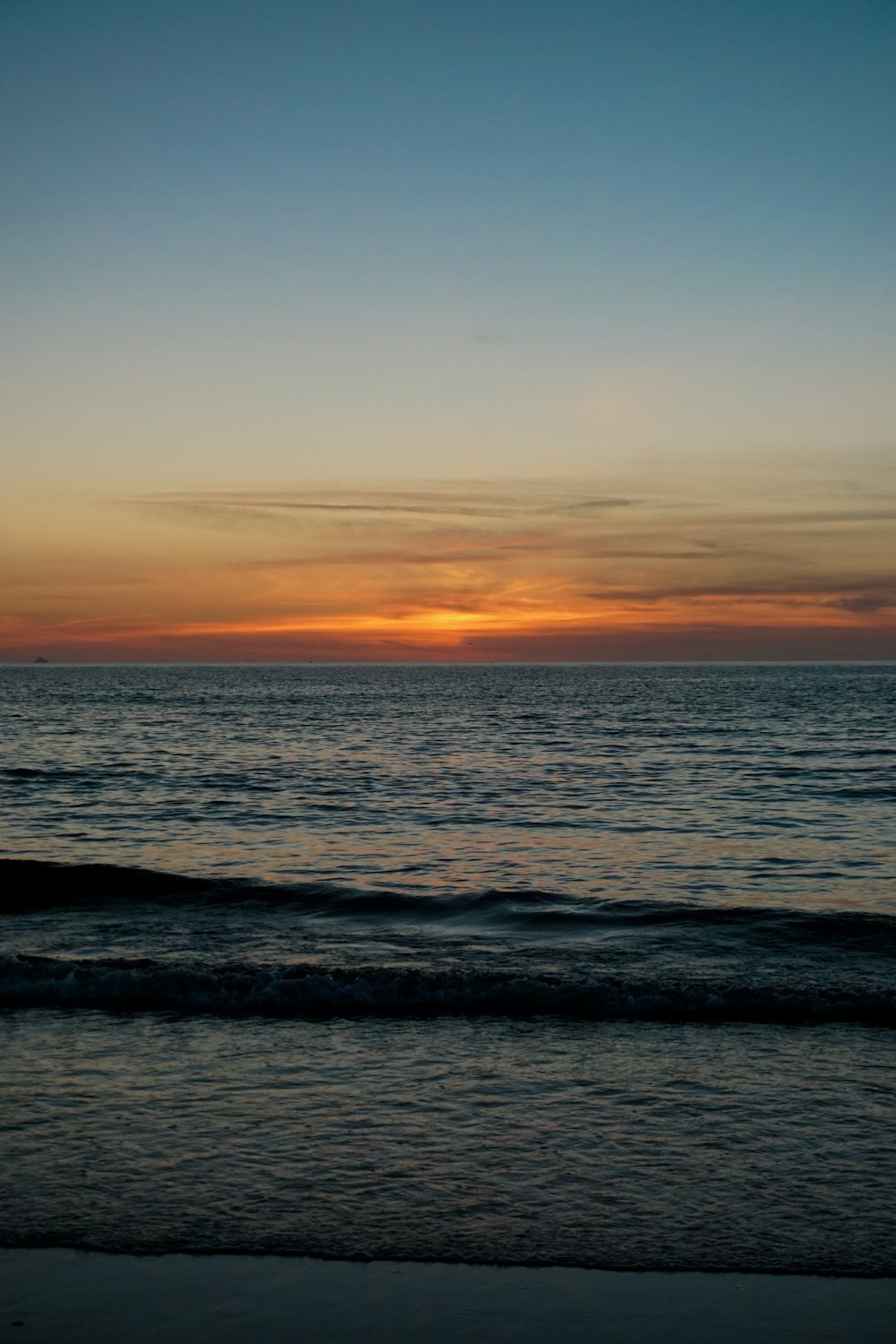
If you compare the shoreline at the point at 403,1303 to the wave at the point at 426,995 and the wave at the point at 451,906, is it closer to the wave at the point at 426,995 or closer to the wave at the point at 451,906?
the wave at the point at 426,995

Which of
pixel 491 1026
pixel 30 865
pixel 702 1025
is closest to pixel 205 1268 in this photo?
pixel 491 1026

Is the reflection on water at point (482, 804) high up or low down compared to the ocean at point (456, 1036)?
down

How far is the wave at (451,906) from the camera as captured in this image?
15656mm

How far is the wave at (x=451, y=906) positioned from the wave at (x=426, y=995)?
10.6ft

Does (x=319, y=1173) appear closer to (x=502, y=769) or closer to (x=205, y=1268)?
(x=205, y=1268)

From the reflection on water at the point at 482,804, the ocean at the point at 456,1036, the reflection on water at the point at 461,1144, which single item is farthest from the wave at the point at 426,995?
the reflection on water at the point at 482,804

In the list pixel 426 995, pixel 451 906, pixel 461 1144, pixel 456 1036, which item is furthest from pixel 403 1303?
pixel 451 906

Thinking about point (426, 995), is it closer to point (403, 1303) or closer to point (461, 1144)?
point (461, 1144)

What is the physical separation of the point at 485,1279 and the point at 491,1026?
4.86 metres

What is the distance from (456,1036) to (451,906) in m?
7.23

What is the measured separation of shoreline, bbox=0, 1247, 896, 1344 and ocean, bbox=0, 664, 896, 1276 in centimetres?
17

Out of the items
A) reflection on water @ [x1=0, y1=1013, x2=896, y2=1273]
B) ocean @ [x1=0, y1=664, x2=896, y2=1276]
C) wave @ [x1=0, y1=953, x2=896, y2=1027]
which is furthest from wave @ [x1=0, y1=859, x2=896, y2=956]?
reflection on water @ [x1=0, y1=1013, x2=896, y2=1273]

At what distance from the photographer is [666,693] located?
12375cm

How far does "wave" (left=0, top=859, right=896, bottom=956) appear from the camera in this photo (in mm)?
15656
